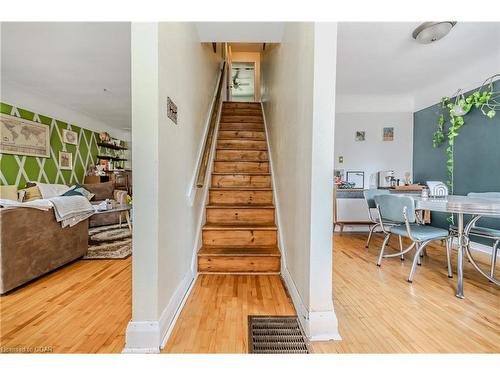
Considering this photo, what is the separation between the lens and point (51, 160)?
183 inches

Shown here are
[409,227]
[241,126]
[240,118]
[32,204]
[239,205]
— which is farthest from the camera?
[240,118]

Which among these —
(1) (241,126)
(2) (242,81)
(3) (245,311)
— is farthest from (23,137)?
(2) (242,81)

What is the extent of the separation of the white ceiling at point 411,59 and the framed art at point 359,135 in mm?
725

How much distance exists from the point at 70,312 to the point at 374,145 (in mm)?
5019

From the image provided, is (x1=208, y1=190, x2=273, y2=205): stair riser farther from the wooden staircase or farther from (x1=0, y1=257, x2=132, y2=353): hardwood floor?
(x1=0, y1=257, x2=132, y2=353): hardwood floor

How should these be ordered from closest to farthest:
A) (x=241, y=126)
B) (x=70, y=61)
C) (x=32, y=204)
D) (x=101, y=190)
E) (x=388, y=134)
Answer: (x=32, y=204) < (x=70, y=61) < (x=241, y=126) < (x=388, y=134) < (x=101, y=190)

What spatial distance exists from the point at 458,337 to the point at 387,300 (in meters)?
0.48

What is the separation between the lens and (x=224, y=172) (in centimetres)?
323

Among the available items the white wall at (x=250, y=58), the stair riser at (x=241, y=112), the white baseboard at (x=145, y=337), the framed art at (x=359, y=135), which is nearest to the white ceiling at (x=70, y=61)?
the stair riser at (x=241, y=112)

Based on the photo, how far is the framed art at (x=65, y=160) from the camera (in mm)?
4867

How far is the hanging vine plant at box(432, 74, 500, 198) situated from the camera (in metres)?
3.04

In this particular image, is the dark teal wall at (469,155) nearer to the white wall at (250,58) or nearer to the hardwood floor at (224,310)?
the hardwood floor at (224,310)

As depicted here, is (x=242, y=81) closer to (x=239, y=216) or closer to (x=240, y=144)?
(x=240, y=144)
